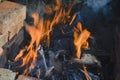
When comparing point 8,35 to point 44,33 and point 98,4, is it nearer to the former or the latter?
point 44,33

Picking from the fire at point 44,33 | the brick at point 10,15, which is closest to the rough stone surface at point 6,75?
the fire at point 44,33

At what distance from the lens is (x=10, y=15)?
4465 mm

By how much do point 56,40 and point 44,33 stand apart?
26 centimetres

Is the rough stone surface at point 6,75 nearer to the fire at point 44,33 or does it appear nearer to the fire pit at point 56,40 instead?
the fire pit at point 56,40

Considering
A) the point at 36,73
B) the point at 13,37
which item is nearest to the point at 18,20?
the point at 13,37

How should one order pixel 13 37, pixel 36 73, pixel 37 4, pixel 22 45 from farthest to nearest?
pixel 37 4 → pixel 22 45 → pixel 13 37 → pixel 36 73

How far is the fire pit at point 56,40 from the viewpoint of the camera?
4.41m

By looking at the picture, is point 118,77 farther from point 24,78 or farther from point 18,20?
point 18,20

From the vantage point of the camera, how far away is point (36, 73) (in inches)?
171

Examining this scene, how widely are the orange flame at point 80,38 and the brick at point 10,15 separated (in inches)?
40.9

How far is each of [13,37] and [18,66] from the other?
526 mm

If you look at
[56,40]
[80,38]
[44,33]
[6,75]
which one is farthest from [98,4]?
[6,75]

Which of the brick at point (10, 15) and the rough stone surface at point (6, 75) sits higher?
the brick at point (10, 15)

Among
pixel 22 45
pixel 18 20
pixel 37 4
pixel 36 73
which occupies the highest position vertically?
pixel 37 4
